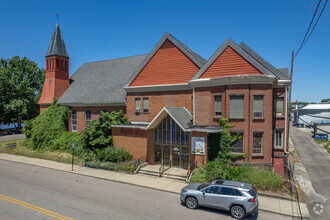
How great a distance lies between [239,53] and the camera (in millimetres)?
20016

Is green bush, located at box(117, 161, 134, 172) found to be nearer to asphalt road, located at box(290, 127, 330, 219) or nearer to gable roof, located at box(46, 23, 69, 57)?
asphalt road, located at box(290, 127, 330, 219)

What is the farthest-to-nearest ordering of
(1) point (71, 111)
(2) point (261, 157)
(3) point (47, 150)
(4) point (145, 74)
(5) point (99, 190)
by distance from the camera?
(1) point (71, 111) → (3) point (47, 150) → (4) point (145, 74) → (2) point (261, 157) → (5) point (99, 190)

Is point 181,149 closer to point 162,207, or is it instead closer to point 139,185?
point 139,185

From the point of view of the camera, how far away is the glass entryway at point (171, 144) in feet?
70.2

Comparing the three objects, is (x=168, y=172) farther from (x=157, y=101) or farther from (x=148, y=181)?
(x=157, y=101)

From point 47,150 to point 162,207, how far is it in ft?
72.3

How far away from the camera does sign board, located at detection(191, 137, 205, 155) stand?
19459 mm

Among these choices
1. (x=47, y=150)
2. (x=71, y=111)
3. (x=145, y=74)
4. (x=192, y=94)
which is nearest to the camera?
(x=192, y=94)

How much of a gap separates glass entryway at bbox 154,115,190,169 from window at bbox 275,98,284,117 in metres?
8.69

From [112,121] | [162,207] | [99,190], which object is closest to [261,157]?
[162,207]

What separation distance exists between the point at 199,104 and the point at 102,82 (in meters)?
17.1

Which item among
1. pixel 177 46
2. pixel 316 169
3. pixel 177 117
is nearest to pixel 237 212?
pixel 177 117

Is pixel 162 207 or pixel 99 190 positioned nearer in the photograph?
pixel 162 207

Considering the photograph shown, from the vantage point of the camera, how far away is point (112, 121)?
25.2m
